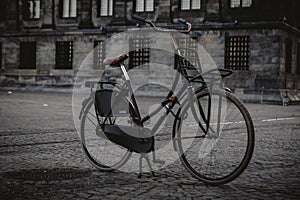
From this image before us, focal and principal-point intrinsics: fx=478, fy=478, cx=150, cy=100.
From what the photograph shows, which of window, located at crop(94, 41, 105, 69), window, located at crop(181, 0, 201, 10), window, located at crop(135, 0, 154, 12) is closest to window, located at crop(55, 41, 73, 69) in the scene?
window, located at crop(94, 41, 105, 69)

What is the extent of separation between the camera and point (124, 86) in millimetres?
4930

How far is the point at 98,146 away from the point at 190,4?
974 inches

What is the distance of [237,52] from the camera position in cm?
2675

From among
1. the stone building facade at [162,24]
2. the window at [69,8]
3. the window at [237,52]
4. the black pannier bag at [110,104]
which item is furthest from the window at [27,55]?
the black pannier bag at [110,104]

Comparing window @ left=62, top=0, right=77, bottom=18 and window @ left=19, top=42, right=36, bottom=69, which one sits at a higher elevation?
window @ left=62, top=0, right=77, bottom=18

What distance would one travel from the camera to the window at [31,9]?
34.9 m

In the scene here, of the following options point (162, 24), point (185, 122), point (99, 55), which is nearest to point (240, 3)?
point (162, 24)

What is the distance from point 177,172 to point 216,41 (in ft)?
74.2

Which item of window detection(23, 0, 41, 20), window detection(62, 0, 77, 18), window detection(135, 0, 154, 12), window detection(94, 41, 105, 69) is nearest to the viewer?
window detection(135, 0, 154, 12)

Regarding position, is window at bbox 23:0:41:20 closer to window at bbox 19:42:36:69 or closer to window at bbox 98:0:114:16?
window at bbox 19:42:36:69

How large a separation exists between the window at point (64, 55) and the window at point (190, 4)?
8.33 metres

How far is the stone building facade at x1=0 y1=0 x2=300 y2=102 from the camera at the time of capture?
25.7m

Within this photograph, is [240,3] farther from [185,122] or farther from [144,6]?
[185,122]

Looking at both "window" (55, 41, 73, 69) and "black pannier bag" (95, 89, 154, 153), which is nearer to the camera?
"black pannier bag" (95, 89, 154, 153)
